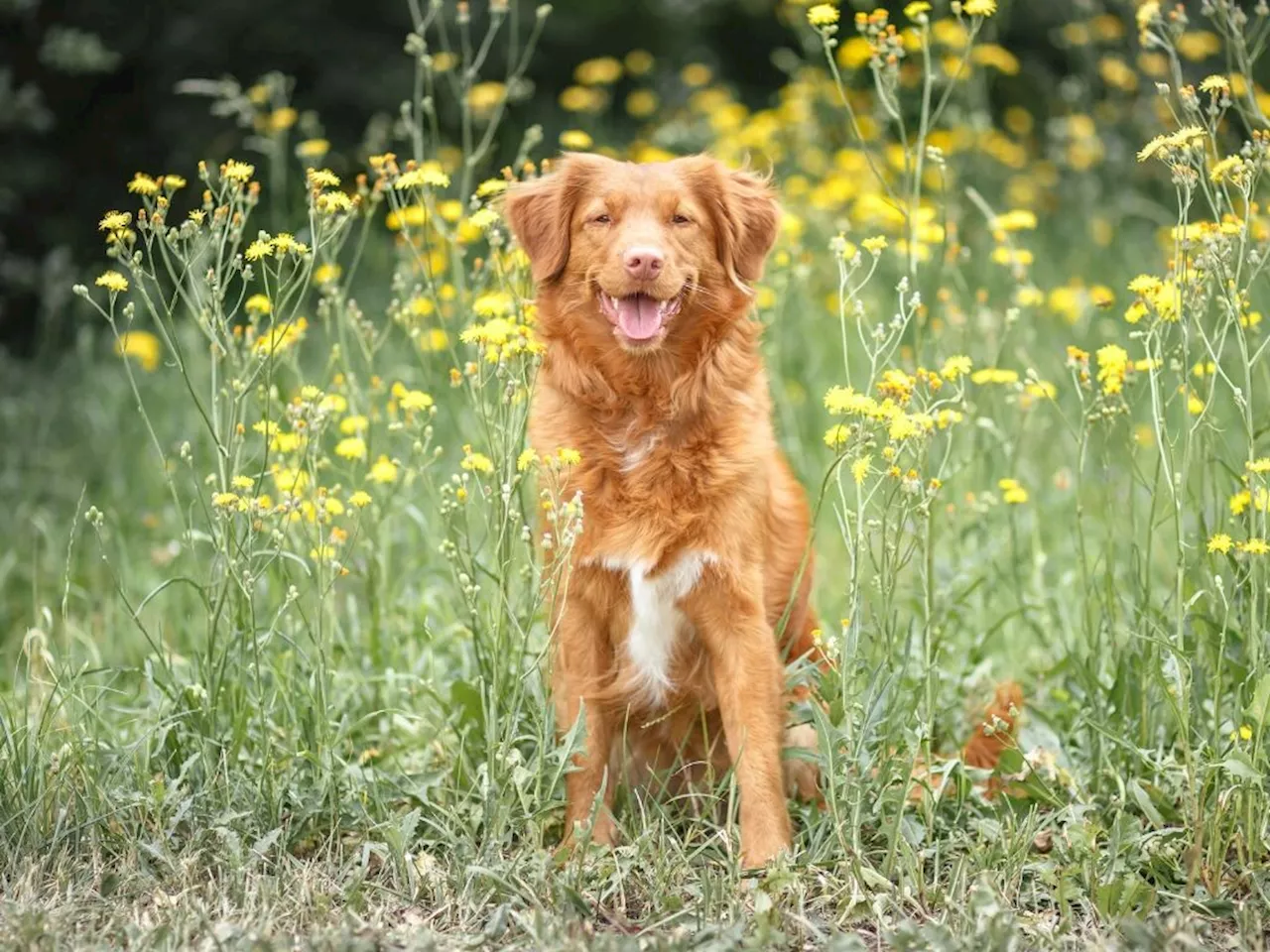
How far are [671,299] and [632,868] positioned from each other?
1.16m

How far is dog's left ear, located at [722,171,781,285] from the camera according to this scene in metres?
3.47

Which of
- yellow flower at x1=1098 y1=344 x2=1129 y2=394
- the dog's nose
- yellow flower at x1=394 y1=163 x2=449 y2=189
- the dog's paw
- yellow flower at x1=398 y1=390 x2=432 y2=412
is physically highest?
yellow flower at x1=394 y1=163 x2=449 y2=189

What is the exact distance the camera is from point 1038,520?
4.80 meters

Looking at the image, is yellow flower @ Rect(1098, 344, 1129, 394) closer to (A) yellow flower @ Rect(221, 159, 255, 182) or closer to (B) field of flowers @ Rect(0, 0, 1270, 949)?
(B) field of flowers @ Rect(0, 0, 1270, 949)

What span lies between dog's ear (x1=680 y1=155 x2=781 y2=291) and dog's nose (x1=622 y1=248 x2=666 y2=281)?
25cm

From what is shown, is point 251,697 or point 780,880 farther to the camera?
point 251,697

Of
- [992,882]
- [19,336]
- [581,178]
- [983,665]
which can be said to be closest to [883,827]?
[992,882]

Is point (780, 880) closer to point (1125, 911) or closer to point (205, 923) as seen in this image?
point (1125, 911)

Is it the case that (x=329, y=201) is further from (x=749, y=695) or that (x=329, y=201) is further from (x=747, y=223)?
(x=749, y=695)

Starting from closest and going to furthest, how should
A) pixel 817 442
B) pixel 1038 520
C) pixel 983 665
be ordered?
pixel 983 665, pixel 1038 520, pixel 817 442

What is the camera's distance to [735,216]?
11.4 feet

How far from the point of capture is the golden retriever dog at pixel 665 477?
Answer: 323cm

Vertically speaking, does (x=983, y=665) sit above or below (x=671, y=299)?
below

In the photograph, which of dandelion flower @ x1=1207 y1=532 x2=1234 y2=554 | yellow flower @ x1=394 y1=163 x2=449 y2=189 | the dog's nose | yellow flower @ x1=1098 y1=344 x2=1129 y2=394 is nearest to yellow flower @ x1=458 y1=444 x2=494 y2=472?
the dog's nose
